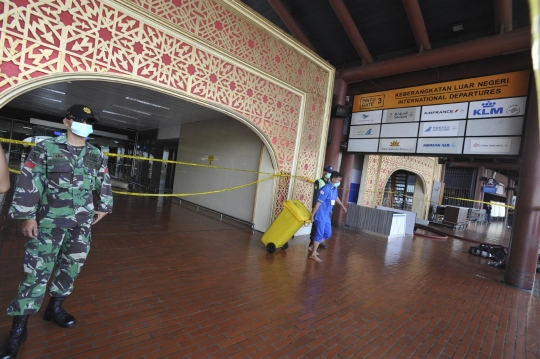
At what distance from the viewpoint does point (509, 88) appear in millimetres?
5719

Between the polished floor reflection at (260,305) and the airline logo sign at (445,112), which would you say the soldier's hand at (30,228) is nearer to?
the polished floor reflection at (260,305)

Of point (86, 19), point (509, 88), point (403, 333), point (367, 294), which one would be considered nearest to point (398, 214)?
point (509, 88)

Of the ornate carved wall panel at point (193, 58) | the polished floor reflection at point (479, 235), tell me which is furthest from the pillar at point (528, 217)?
the polished floor reflection at point (479, 235)

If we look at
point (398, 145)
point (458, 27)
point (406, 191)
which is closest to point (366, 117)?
point (398, 145)

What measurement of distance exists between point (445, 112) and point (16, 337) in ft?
26.2

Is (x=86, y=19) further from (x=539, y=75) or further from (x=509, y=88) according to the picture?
(x=509, y=88)

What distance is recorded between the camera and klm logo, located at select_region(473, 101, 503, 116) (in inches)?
228

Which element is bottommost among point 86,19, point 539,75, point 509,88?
point 539,75

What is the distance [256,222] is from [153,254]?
3061 mm

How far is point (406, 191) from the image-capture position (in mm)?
15484

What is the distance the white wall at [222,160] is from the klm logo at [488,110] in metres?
4.94

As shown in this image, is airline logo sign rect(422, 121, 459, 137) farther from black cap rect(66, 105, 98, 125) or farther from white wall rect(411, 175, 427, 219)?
white wall rect(411, 175, 427, 219)

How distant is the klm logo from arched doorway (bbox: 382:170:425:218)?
8.86 meters

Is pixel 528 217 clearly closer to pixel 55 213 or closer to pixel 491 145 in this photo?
pixel 491 145
